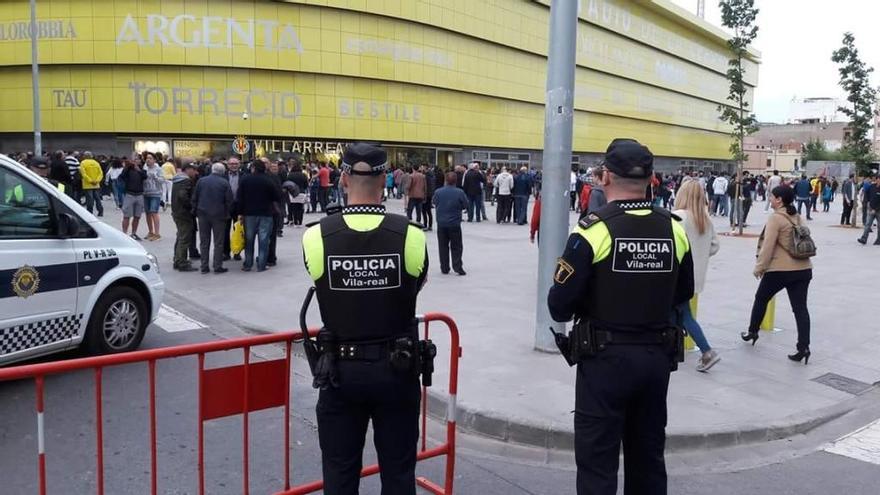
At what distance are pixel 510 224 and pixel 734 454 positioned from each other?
17214 millimetres

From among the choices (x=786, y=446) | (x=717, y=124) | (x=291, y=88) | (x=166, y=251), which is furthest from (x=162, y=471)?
(x=717, y=124)

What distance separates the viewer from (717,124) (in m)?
77.8

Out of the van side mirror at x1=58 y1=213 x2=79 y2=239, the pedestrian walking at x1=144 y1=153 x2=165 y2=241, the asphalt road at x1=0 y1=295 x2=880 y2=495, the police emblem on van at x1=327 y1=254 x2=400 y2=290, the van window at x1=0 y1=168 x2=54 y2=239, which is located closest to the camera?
the police emblem on van at x1=327 y1=254 x2=400 y2=290

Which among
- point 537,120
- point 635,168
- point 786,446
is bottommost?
point 786,446

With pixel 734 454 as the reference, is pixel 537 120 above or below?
above

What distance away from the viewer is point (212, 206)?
11.3 metres

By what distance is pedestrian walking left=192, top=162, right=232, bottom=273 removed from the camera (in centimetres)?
1134

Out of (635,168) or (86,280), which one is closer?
(635,168)

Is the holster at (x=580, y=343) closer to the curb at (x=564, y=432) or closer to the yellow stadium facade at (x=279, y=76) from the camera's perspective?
the curb at (x=564, y=432)

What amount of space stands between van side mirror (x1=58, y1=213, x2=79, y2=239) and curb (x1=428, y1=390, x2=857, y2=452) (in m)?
3.36

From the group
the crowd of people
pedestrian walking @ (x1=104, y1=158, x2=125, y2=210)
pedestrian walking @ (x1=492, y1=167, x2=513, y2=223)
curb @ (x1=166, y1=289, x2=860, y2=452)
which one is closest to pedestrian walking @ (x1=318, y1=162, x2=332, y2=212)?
the crowd of people

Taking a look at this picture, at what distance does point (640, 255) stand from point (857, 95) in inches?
901

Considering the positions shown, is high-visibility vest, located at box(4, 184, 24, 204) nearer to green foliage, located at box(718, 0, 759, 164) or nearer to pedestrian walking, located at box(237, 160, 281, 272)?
pedestrian walking, located at box(237, 160, 281, 272)

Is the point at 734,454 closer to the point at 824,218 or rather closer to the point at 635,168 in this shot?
the point at 635,168
